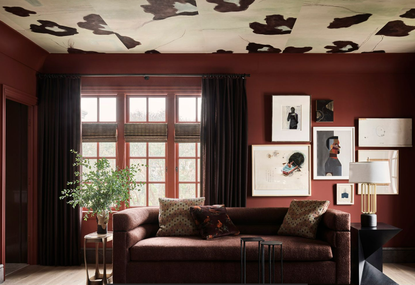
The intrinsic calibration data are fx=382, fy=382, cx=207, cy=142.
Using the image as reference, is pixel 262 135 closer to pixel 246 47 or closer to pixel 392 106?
pixel 246 47

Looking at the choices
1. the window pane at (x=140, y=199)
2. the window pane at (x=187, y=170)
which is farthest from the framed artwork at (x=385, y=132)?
the window pane at (x=140, y=199)

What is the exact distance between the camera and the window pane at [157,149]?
548 centimetres

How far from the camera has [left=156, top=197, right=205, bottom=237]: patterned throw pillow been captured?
4.51 metres

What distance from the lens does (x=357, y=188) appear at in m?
5.38

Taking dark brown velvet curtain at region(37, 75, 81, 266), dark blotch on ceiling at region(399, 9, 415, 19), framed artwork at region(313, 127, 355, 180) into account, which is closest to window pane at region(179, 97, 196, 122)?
dark brown velvet curtain at region(37, 75, 81, 266)

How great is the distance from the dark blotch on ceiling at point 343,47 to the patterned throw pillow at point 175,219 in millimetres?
2772

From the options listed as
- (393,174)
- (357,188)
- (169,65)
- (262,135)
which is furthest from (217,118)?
(393,174)

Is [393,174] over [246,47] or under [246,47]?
under

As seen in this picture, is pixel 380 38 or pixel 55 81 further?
pixel 55 81

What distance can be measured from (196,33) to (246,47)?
2.85 ft

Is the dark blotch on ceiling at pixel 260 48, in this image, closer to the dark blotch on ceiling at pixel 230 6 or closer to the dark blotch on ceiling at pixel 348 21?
the dark blotch on ceiling at pixel 348 21

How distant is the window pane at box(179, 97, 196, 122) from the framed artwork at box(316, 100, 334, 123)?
5.76 ft

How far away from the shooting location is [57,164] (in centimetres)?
521

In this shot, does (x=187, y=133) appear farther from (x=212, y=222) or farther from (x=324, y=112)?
(x=324, y=112)
